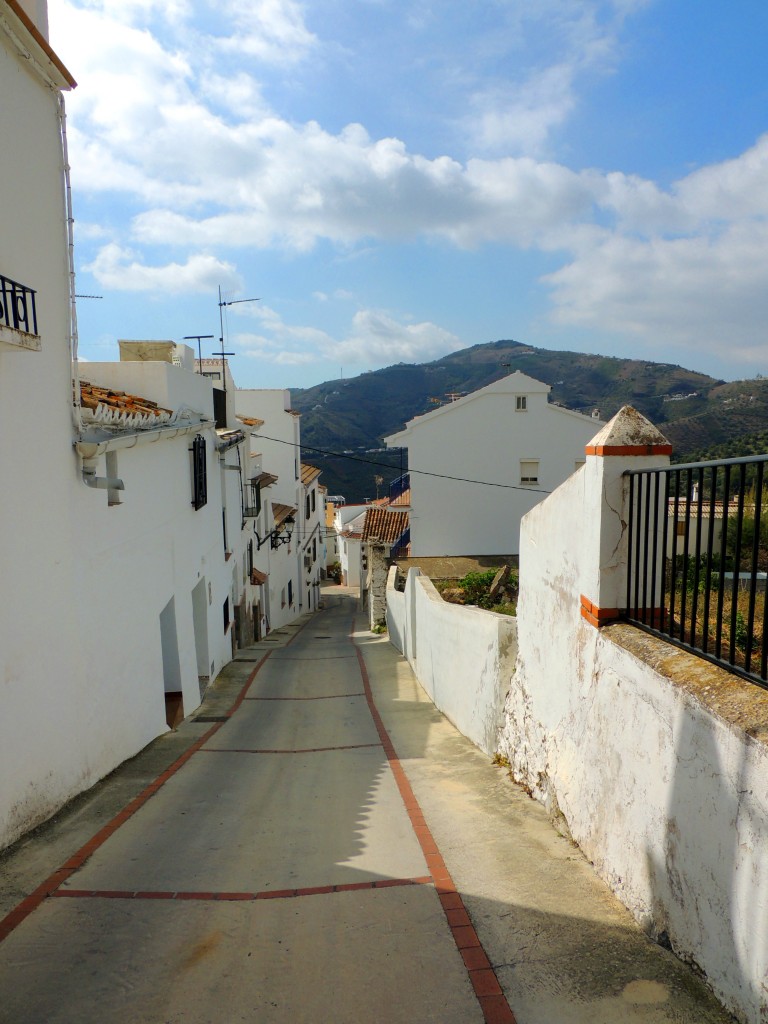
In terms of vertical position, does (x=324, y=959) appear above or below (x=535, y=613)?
below

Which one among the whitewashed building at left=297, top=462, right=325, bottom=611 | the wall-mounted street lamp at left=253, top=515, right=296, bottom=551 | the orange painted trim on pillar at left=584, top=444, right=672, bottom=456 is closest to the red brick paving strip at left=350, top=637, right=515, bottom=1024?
the orange painted trim on pillar at left=584, top=444, right=672, bottom=456

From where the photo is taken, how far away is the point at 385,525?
33000 mm

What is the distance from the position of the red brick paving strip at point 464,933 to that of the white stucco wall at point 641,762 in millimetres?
948

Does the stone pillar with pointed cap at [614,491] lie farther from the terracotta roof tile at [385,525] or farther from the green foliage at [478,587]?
the terracotta roof tile at [385,525]

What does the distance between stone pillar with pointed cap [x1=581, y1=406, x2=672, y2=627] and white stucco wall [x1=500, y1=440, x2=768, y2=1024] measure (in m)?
0.01

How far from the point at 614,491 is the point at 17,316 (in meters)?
4.86

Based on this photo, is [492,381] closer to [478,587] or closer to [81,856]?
[478,587]

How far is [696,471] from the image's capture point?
13.9 feet

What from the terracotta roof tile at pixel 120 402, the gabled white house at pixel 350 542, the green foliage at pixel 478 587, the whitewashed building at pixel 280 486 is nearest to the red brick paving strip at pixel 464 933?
the terracotta roof tile at pixel 120 402

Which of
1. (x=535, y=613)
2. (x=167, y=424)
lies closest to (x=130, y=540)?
(x=167, y=424)

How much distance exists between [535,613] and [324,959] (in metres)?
3.75

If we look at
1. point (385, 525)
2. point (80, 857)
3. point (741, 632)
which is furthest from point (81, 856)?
point (385, 525)

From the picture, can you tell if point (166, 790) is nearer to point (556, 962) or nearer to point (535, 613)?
point (535, 613)

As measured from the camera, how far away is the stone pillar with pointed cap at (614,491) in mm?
4895
